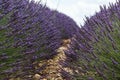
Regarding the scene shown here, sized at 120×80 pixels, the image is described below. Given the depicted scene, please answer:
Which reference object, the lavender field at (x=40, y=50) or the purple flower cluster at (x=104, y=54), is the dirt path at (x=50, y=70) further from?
the purple flower cluster at (x=104, y=54)

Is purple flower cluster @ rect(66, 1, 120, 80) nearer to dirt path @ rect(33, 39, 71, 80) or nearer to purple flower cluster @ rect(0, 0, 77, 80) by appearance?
dirt path @ rect(33, 39, 71, 80)

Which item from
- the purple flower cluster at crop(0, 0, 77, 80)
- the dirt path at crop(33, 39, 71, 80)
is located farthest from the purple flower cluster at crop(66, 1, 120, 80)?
the purple flower cluster at crop(0, 0, 77, 80)

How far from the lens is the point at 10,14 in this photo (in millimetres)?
3859

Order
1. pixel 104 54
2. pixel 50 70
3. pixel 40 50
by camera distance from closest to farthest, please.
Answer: pixel 104 54
pixel 40 50
pixel 50 70

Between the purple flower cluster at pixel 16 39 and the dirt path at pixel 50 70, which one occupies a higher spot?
the purple flower cluster at pixel 16 39

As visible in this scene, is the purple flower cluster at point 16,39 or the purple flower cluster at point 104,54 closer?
the purple flower cluster at point 104,54

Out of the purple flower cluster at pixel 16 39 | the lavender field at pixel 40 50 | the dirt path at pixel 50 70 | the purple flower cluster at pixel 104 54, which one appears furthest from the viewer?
the dirt path at pixel 50 70

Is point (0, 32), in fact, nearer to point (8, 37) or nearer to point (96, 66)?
point (8, 37)

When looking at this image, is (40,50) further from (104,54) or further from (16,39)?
(104,54)

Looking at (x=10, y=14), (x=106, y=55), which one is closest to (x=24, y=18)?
(x=10, y=14)

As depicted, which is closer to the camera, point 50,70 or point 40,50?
point 40,50

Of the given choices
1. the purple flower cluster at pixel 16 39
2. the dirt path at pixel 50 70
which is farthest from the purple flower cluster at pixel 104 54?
the purple flower cluster at pixel 16 39

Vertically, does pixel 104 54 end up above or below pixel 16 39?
below

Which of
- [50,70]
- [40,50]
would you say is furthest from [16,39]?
[50,70]
